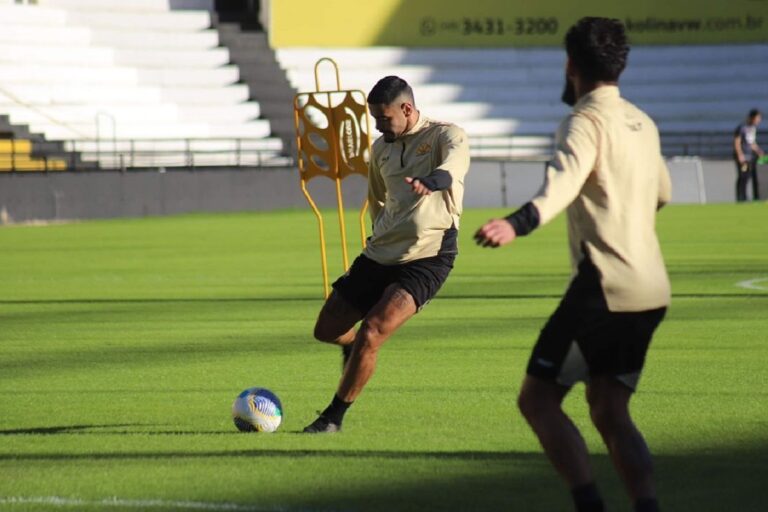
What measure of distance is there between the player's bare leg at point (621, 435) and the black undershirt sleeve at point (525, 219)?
701 millimetres

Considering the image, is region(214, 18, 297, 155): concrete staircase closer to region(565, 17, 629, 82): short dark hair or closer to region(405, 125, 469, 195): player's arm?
region(405, 125, 469, 195): player's arm

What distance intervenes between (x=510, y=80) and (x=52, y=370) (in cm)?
4251

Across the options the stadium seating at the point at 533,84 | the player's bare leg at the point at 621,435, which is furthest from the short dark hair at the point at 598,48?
the stadium seating at the point at 533,84

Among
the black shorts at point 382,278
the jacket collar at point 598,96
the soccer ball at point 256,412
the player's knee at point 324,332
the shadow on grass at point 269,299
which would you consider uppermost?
the jacket collar at point 598,96

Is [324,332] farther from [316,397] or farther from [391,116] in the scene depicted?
[316,397]

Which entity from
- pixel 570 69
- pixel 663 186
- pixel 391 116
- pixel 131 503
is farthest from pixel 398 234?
pixel 570 69

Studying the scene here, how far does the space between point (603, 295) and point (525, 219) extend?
49 cm

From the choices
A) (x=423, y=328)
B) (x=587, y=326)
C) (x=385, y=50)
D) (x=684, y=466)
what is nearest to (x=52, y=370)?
(x=423, y=328)

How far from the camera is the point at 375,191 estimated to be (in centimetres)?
941

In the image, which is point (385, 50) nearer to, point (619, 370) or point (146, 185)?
point (146, 185)

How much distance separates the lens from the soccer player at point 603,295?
19.7 ft

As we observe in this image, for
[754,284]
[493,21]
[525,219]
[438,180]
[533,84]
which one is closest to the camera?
[525,219]

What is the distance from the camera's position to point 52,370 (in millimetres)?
12273

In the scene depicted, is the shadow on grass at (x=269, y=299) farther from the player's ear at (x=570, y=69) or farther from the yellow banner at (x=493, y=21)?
the yellow banner at (x=493, y=21)
